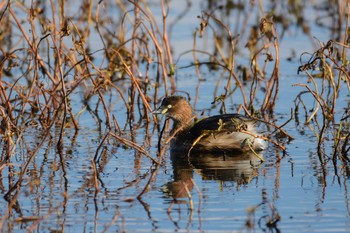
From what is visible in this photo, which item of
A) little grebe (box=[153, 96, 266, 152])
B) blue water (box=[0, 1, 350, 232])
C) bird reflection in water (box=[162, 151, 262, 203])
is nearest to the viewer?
blue water (box=[0, 1, 350, 232])

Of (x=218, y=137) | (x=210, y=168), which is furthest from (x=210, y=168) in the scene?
(x=218, y=137)

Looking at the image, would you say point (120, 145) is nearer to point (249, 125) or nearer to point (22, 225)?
point (249, 125)

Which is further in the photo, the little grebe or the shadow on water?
the little grebe

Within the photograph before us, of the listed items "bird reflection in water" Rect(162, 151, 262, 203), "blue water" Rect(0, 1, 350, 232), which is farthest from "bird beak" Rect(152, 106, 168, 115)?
"bird reflection in water" Rect(162, 151, 262, 203)

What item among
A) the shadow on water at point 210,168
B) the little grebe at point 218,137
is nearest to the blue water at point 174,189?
the shadow on water at point 210,168

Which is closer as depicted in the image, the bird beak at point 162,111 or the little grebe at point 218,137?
the little grebe at point 218,137

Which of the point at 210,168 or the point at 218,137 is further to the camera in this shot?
the point at 218,137

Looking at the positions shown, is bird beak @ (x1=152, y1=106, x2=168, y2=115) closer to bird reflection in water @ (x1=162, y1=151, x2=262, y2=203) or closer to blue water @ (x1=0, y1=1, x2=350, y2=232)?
blue water @ (x1=0, y1=1, x2=350, y2=232)

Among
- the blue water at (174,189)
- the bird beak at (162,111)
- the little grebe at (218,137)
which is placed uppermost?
the bird beak at (162,111)

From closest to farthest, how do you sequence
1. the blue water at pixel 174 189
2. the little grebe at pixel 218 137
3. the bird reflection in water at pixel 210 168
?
1. the blue water at pixel 174 189
2. the bird reflection in water at pixel 210 168
3. the little grebe at pixel 218 137

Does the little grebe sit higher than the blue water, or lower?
higher

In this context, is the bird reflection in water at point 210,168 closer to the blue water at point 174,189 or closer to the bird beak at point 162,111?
the blue water at point 174,189

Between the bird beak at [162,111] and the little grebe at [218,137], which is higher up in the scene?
the bird beak at [162,111]

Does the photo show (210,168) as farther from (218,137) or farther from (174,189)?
(174,189)
